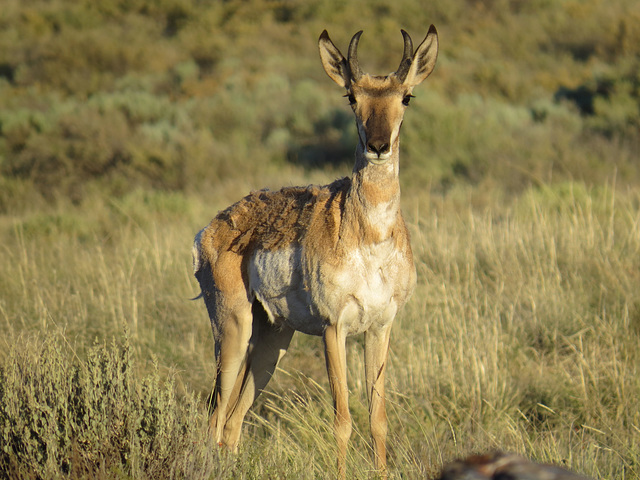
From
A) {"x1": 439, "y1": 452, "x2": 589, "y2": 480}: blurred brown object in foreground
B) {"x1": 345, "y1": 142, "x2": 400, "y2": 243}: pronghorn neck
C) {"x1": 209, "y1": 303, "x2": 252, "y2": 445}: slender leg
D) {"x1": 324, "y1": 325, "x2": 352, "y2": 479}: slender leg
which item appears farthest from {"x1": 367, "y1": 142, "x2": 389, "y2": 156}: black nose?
{"x1": 439, "y1": 452, "x2": 589, "y2": 480}: blurred brown object in foreground

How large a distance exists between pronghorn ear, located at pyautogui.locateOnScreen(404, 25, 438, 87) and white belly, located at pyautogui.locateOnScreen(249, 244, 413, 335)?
1129mm

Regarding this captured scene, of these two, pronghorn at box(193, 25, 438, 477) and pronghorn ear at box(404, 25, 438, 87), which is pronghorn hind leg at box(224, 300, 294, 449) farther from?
pronghorn ear at box(404, 25, 438, 87)

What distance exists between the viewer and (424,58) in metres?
5.05

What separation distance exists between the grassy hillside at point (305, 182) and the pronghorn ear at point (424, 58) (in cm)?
208

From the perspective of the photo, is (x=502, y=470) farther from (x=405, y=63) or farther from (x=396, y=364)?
(x=396, y=364)

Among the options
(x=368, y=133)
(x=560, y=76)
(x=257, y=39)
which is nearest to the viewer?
(x=368, y=133)

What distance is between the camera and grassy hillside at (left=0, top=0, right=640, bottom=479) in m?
4.28

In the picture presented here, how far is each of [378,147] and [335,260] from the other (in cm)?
74

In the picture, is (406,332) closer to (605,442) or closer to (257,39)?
(605,442)

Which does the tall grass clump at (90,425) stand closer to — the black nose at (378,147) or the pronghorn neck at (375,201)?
the pronghorn neck at (375,201)

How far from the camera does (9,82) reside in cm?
2912

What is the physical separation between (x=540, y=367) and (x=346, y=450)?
7.77 feet

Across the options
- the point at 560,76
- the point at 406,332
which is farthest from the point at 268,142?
the point at 406,332

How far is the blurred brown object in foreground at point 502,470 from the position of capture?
211 centimetres
